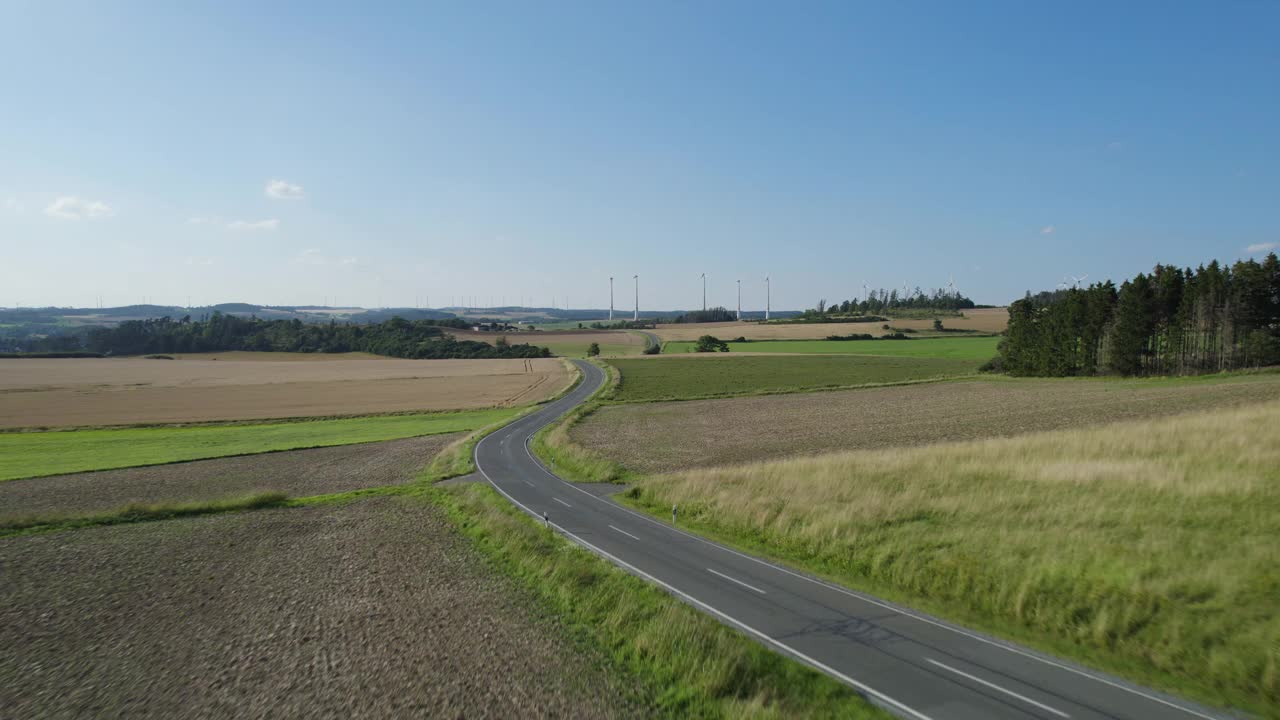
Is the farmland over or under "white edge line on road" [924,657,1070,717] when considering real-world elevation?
over

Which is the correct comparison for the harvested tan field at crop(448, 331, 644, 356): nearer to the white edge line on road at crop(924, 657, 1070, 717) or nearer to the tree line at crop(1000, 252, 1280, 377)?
the tree line at crop(1000, 252, 1280, 377)

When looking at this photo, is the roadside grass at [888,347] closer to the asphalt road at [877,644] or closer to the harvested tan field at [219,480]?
the harvested tan field at [219,480]

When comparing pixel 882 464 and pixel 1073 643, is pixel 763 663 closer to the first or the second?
pixel 1073 643

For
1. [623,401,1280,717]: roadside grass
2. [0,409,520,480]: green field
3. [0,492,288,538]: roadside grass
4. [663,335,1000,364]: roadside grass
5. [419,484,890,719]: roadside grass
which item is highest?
[663,335,1000,364]: roadside grass

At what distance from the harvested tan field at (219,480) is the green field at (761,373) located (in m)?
32.4

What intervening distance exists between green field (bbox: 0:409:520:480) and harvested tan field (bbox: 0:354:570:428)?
4989 mm

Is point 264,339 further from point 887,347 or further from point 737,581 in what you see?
point 737,581

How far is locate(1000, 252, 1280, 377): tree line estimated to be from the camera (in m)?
67.2

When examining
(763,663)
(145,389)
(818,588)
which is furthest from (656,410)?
(145,389)

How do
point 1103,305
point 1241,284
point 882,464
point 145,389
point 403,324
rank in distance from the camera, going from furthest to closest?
point 403,324 → point 145,389 → point 1103,305 → point 1241,284 → point 882,464

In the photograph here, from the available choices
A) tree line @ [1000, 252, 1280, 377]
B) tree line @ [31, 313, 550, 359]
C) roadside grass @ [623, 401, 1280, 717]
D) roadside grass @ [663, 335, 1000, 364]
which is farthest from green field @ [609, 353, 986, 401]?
tree line @ [31, 313, 550, 359]

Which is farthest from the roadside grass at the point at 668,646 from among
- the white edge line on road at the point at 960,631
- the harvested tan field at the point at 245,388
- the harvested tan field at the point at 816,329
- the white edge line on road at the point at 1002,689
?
the harvested tan field at the point at 816,329

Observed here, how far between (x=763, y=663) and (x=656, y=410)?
4967 centimetres

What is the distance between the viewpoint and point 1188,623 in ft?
41.2
